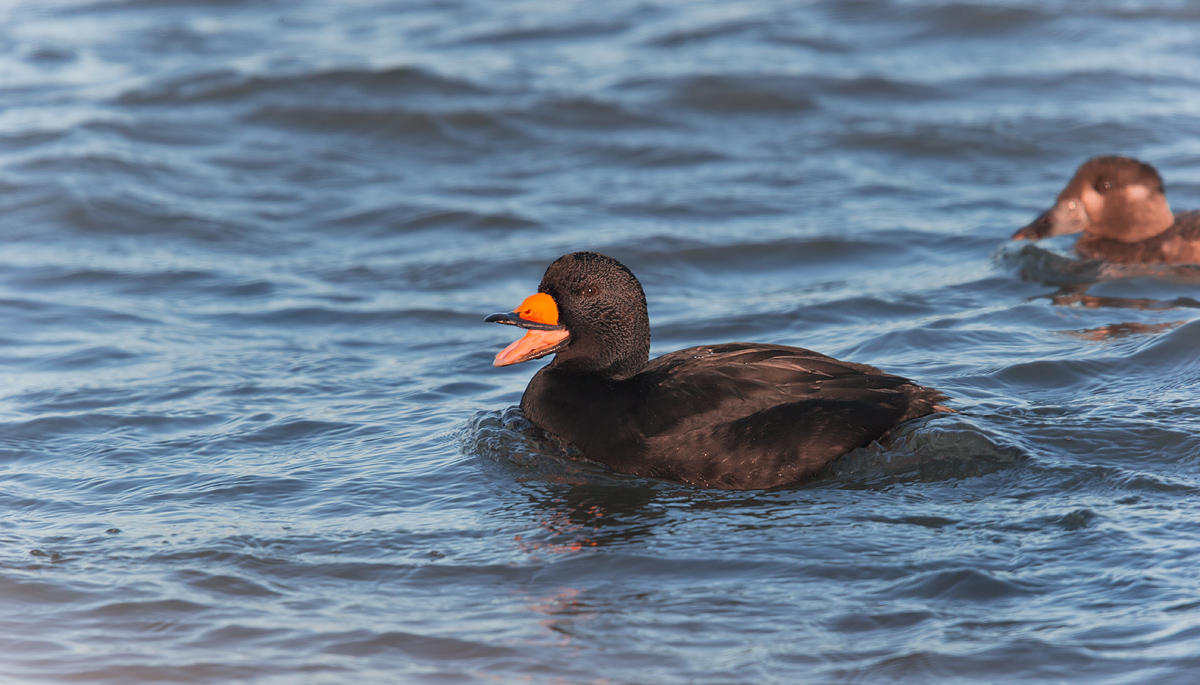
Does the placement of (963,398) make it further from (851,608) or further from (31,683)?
(31,683)

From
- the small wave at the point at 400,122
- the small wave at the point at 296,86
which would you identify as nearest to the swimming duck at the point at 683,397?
the small wave at the point at 400,122

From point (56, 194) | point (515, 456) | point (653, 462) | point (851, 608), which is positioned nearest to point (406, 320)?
point (515, 456)

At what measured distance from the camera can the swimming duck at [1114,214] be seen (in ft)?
28.3

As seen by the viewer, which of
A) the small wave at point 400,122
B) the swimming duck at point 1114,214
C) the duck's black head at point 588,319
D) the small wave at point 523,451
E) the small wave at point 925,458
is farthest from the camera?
the small wave at point 400,122

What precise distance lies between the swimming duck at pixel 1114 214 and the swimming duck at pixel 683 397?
13.2ft

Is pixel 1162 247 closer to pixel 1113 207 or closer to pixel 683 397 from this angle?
pixel 1113 207

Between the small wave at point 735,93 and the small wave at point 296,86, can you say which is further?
the small wave at point 296,86

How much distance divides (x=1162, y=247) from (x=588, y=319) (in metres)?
4.76

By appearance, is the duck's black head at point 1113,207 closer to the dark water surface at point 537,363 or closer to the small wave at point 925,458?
the dark water surface at point 537,363

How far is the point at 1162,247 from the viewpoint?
840 cm

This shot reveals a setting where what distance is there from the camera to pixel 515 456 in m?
5.52

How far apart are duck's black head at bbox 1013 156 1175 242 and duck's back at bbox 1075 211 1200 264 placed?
0.11 m

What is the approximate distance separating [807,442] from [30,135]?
9.39 meters

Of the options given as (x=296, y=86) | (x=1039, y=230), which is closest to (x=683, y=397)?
(x=1039, y=230)
